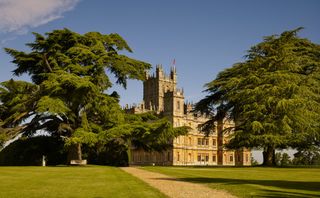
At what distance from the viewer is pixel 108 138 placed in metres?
24.8

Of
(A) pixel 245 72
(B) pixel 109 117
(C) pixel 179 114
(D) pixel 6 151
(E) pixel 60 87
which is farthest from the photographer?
(C) pixel 179 114

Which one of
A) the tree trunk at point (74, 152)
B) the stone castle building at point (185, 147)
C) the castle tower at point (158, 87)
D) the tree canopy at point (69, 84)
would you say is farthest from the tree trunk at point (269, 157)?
the castle tower at point (158, 87)

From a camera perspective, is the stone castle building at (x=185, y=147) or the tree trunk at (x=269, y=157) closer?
the tree trunk at (x=269, y=157)

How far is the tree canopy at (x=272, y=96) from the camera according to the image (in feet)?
86.4

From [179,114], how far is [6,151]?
106 feet

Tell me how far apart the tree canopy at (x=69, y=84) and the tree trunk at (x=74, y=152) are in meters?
0.08

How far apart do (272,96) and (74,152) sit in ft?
42.1

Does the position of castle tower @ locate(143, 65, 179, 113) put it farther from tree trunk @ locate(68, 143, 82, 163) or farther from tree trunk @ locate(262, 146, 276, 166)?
tree trunk @ locate(68, 143, 82, 163)

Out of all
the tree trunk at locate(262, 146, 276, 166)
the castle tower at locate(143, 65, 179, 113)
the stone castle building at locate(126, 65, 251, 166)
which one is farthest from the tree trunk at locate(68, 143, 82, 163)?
the castle tower at locate(143, 65, 179, 113)

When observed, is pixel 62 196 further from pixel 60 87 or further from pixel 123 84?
pixel 123 84

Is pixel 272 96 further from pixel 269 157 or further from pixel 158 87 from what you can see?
pixel 158 87

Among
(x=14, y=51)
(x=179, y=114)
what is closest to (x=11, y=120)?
(x=14, y=51)

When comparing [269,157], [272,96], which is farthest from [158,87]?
[272,96]

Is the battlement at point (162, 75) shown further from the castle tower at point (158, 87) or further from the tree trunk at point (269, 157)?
the tree trunk at point (269, 157)
